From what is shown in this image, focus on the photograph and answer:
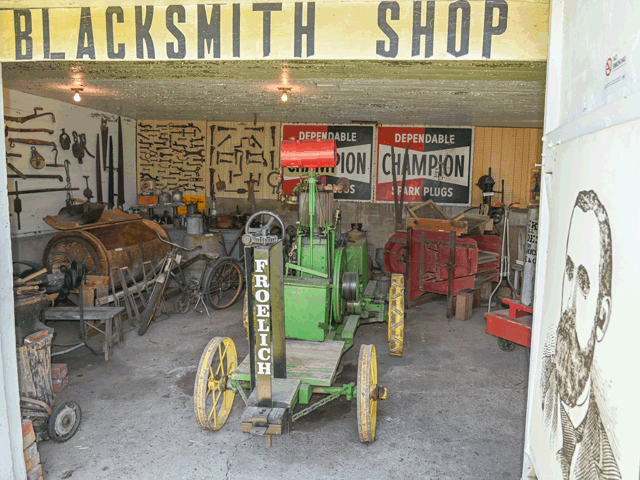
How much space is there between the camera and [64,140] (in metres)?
9.55

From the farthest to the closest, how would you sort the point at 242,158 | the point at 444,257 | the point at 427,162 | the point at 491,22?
the point at 242,158 → the point at 427,162 → the point at 444,257 → the point at 491,22

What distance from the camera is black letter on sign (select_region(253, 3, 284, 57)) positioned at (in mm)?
3000

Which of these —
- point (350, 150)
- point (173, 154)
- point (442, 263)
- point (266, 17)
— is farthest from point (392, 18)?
point (173, 154)

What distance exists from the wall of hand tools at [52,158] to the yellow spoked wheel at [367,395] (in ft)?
22.2

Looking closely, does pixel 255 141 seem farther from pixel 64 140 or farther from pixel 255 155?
pixel 64 140

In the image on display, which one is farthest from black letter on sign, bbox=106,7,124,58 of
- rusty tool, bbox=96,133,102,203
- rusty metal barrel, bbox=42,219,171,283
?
rusty tool, bbox=96,133,102,203

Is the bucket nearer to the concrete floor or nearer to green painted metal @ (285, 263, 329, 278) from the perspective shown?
the concrete floor

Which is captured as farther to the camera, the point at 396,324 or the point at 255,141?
the point at 255,141

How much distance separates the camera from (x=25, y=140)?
855 cm

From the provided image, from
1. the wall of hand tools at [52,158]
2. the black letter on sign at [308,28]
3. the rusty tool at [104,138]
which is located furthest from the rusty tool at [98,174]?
the black letter on sign at [308,28]

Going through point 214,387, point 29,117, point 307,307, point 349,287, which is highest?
point 29,117

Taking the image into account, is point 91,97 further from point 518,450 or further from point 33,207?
point 518,450

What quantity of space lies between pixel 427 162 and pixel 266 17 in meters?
9.74

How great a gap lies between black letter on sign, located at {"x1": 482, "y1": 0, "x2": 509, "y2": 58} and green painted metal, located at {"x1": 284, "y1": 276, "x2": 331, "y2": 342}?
344 centimetres
